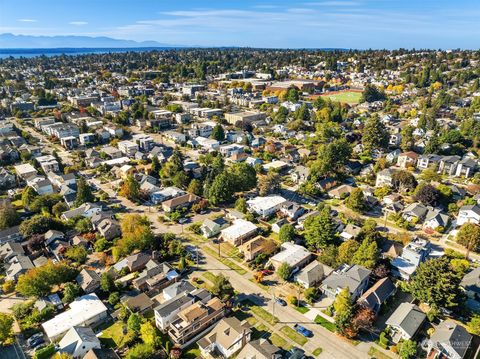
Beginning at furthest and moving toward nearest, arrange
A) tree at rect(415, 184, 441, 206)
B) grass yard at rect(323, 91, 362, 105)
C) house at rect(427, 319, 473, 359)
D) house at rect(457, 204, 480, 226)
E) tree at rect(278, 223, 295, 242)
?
grass yard at rect(323, 91, 362, 105) < tree at rect(415, 184, 441, 206) < house at rect(457, 204, 480, 226) < tree at rect(278, 223, 295, 242) < house at rect(427, 319, 473, 359)

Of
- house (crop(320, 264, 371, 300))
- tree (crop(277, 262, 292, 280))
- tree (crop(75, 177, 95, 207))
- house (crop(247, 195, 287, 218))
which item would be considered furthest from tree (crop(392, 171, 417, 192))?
tree (crop(75, 177, 95, 207))

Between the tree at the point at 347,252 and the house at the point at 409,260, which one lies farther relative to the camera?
the tree at the point at 347,252

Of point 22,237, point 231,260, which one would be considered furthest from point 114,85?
point 231,260

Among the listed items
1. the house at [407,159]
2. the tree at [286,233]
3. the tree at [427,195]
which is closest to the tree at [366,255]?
the tree at [286,233]

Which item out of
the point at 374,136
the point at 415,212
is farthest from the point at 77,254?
the point at 374,136

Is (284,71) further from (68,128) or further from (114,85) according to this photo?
(68,128)

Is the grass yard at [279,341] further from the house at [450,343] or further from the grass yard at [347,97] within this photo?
the grass yard at [347,97]

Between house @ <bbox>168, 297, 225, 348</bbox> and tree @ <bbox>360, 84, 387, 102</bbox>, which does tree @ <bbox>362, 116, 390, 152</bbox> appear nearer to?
tree @ <bbox>360, 84, 387, 102</bbox>
